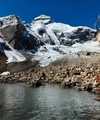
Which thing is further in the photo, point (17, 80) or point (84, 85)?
point (17, 80)

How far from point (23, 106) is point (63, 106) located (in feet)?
28.7

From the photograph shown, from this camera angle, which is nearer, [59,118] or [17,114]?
[59,118]

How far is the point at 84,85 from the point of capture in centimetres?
9569

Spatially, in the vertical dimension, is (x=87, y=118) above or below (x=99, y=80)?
below

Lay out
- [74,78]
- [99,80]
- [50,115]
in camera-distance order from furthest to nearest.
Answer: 1. [74,78]
2. [99,80]
3. [50,115]

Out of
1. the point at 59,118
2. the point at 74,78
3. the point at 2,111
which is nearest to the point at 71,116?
the point at 59,118

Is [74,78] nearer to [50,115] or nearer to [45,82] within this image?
[45,82]

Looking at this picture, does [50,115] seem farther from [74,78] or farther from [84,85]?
[74,78]

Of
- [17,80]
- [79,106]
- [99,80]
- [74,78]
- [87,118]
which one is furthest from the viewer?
[17,80]

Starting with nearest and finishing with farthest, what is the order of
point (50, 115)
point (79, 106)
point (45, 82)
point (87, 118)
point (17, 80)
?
point (87, 118), point (50, 115), point (79, 106), point (45, 82), point (17, 80)

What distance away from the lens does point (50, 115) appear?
2084 inches

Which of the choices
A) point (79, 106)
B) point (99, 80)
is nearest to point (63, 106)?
point (79, 106)

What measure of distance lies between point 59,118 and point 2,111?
1283 centimetres

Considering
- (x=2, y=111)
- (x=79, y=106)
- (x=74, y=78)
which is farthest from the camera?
(x=74, y=78)
